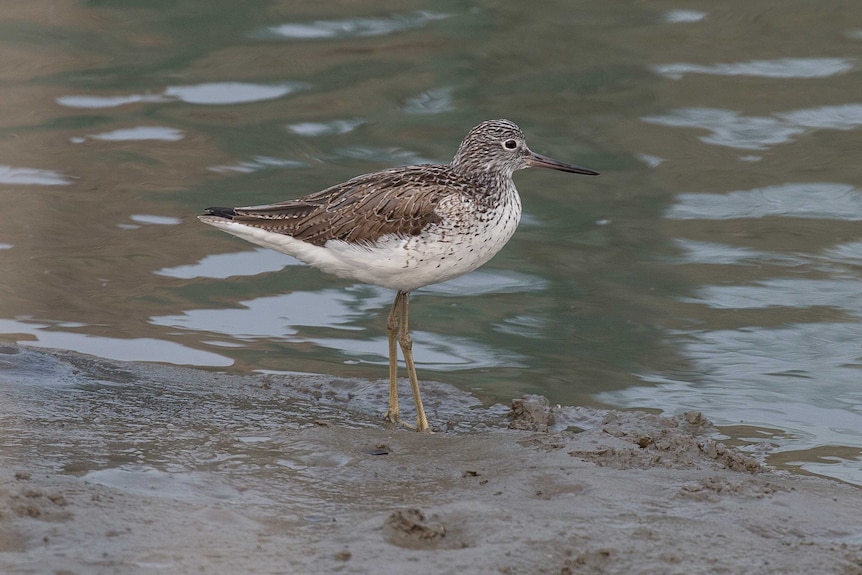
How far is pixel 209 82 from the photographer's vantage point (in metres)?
14.5

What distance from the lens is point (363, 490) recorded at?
19.1 ft

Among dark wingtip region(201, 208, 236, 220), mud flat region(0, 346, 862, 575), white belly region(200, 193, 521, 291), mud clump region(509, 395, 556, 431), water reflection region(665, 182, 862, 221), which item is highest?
dark wingtip region(201, 208, 236, 220)

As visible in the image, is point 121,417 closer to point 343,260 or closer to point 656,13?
point 343,260

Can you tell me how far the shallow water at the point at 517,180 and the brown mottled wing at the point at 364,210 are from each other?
1304 millimetres

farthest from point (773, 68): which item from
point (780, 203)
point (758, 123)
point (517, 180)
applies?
point (517, 180)

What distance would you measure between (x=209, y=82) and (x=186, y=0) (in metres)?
2.19

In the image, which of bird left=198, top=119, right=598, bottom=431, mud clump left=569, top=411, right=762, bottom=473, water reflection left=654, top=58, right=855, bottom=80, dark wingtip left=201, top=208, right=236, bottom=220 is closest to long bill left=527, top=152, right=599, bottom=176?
bird left=198, top=119, right=598, bottom=431

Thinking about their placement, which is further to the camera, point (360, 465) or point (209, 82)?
point (209, 82)

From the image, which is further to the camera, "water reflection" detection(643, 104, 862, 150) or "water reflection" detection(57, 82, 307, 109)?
"water reflection" detection(57, 82, 307, 109)

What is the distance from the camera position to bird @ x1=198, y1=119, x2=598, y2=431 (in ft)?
24.5

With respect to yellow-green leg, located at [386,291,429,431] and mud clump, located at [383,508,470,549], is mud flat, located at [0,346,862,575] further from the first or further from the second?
yellow-green leg, located at [386,291,429,431]

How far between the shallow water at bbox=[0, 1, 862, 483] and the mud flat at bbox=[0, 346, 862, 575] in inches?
38.4

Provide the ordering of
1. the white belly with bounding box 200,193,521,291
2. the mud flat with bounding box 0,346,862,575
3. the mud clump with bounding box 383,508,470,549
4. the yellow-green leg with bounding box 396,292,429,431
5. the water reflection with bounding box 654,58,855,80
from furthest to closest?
the water reflection with bounding box 654,58,855,80 < the yellow-green leg with bounding box 396,292,429,431 < the white belly with bounding box 200,193,521,291 < the mud clump with bounding box 383,508,470,549 < the mud flat with bounding box 0,346,862,575

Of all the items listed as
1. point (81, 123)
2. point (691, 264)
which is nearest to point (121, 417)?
point (691, 264)
